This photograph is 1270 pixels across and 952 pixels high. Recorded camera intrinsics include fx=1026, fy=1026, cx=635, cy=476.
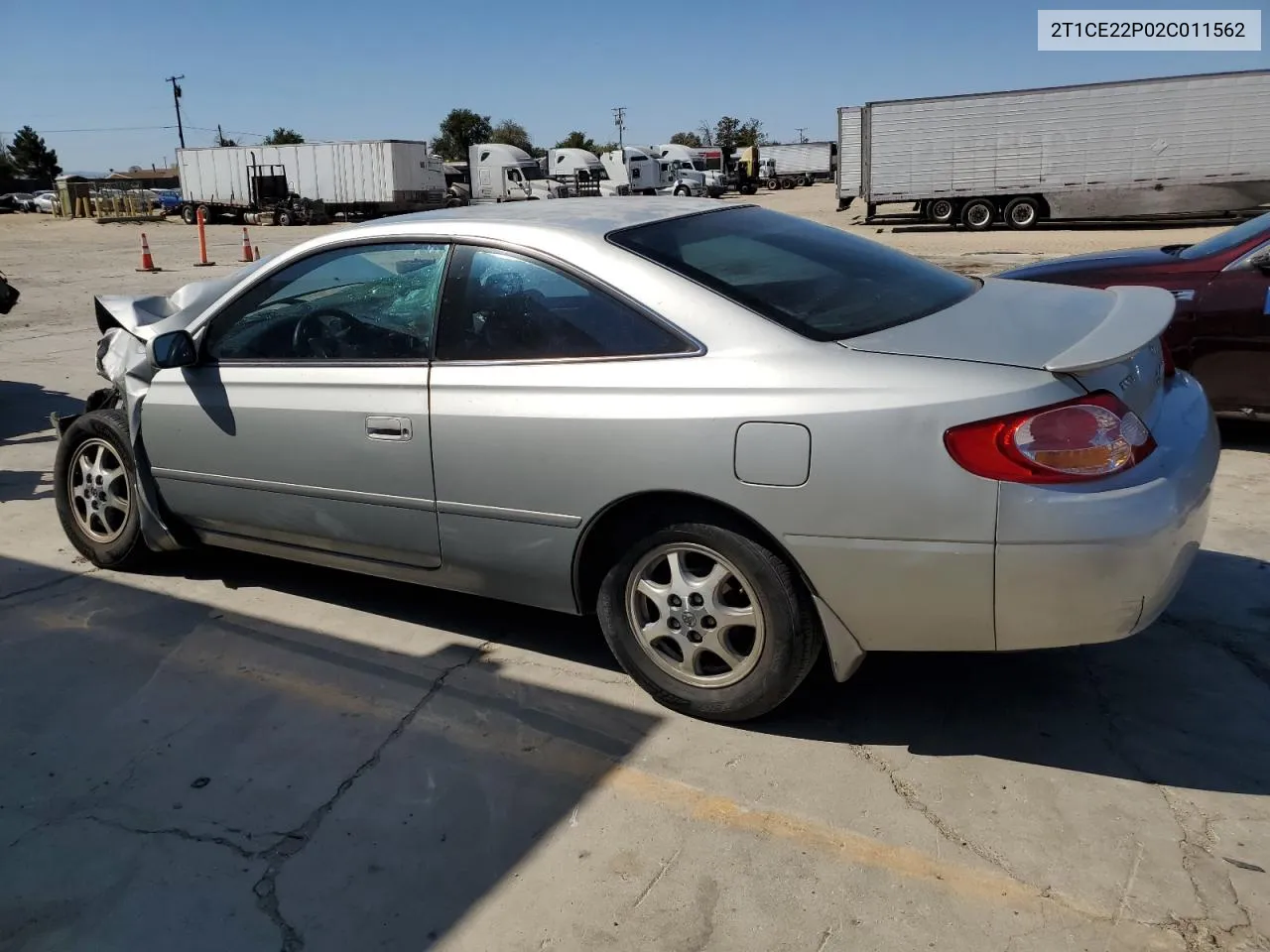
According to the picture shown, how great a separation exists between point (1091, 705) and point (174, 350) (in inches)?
138

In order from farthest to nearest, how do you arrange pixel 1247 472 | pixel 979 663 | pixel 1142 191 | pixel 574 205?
pixel 1142 191, pixel 1247 472, pixel 574 205, pixel 979 663

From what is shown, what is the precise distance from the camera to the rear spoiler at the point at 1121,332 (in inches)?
104

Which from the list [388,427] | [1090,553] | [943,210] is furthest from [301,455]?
[943,210]

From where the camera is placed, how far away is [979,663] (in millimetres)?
3533

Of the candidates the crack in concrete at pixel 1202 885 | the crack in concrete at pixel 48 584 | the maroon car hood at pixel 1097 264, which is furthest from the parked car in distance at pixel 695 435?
the maroon car hood at pixel 1097 264

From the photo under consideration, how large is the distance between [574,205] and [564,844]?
2.28 meters

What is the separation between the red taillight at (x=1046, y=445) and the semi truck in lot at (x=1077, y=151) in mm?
26160

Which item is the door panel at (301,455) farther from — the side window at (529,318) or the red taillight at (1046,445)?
the red taillight at (1046,445)

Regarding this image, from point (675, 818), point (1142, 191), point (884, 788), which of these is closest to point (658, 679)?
point (675, 818)

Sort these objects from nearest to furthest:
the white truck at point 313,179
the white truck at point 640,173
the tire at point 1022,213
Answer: the tire at point 1022,213 → the white truck at point 313,179 → the white truck at point 640,173

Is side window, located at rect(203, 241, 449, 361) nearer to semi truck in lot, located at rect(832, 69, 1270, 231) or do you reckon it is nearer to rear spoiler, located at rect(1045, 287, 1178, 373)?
rear spoiler, located at rect(1045, 287, 1178, 373)

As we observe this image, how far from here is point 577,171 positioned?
148 feet

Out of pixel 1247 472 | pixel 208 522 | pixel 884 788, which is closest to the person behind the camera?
pixel 884 788

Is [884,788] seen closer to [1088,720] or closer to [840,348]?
[1088,720]
